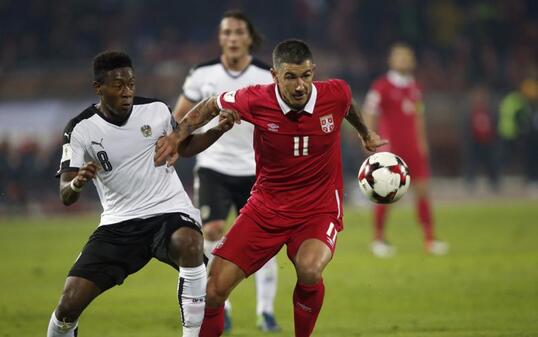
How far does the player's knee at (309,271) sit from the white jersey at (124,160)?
86 cm

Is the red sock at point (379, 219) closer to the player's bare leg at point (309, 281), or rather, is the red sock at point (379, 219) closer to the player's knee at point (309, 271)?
the player's bare leg at point (309, 281)

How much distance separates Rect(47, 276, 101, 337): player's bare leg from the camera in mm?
6586

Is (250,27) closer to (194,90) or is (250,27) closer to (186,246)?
(194,90)

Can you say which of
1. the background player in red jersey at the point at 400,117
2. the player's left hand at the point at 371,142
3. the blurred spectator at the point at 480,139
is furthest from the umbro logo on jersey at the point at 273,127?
the blurred spectator at the point at 480,139

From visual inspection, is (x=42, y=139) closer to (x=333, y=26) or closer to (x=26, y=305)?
(x=333, y=26)

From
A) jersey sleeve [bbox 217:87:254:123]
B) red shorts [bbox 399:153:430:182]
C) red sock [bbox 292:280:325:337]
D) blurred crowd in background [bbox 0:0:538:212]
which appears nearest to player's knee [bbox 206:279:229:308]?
red sock [bbox 292:280:325:337]

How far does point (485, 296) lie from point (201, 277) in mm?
4595

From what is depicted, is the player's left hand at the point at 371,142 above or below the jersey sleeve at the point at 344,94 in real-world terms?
below

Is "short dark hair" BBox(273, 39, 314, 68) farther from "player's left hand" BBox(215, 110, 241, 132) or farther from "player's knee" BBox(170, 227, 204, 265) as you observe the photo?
"player's knee" BBox(170, 227, 204, 265)

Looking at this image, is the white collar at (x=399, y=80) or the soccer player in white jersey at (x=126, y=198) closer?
the soccer player in white jersey at (x=126, y=198)

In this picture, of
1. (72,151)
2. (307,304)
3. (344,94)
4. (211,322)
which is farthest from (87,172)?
(344,94)

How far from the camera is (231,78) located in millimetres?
9273

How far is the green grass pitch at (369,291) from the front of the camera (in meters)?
8.99

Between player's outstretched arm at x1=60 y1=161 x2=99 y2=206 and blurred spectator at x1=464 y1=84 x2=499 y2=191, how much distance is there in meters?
18.6
